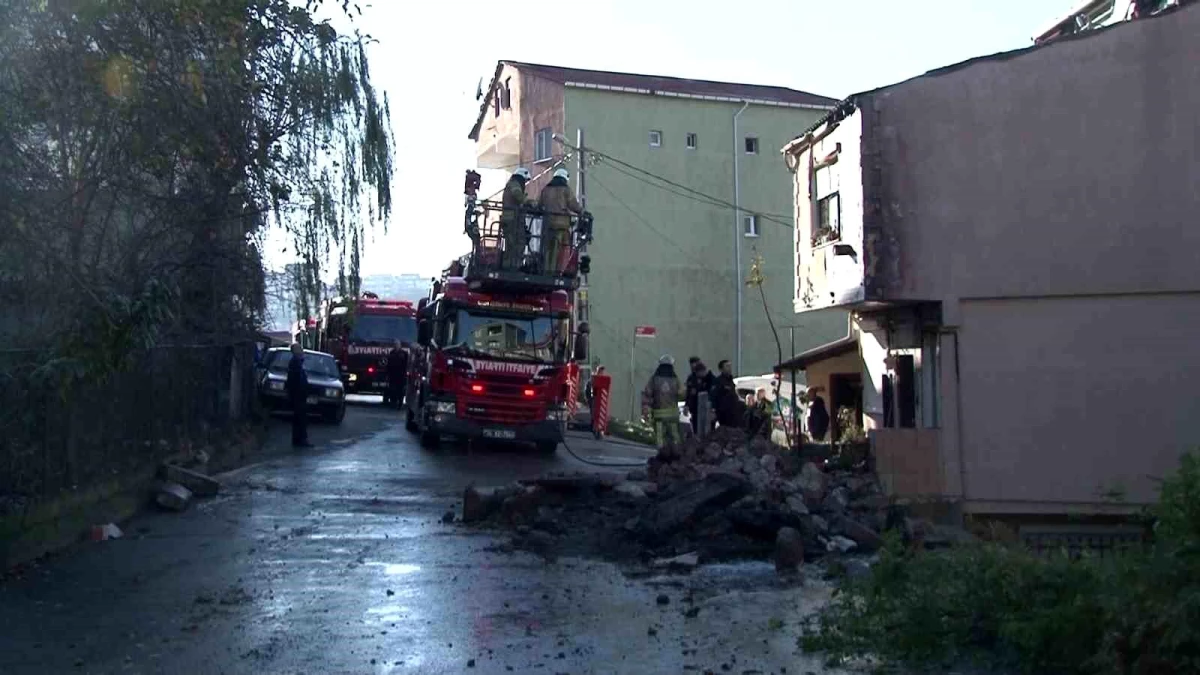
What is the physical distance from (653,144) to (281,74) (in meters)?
29.0

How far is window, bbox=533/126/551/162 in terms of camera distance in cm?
4498

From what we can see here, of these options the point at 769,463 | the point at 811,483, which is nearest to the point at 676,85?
the point at 769,463

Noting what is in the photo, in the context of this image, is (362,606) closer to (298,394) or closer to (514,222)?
(514,222)

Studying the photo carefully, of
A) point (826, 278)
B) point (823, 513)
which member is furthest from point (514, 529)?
point (826, 278)

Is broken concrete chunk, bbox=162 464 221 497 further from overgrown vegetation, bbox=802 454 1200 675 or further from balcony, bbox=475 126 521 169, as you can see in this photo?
balcony, bbox=475 126 521 169

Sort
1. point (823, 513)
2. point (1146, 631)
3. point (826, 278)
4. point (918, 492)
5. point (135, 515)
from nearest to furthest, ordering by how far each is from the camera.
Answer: point (1146, 631) → point (823, 513) → point (135, 515) → point (918, 492) → point (826, 278)

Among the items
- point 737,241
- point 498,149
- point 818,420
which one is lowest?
point 818,420

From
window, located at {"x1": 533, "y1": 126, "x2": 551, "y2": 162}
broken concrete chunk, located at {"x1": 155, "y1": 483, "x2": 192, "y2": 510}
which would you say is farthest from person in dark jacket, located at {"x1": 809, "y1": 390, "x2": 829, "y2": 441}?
window, located at {"x1": 533, "y1": 126, "x2": 551, "y2": 162}

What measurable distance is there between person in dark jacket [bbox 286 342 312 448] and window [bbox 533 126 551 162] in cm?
2154

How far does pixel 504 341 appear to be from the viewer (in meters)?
23.2

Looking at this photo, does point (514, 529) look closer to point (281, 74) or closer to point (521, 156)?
point (281, 74)

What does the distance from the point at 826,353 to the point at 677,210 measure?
1837cm

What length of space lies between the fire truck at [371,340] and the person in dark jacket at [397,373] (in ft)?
0.82

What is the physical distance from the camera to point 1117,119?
64.2ft
